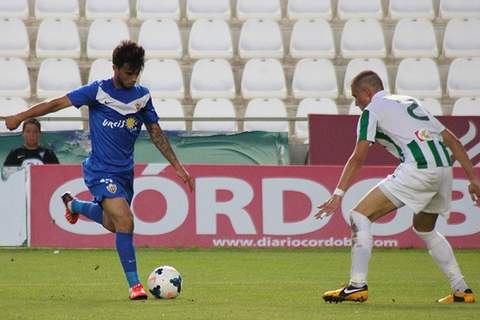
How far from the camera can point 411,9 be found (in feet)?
74.3

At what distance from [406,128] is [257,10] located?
1273 cm

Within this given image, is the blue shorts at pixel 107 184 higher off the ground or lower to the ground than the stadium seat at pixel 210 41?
lower

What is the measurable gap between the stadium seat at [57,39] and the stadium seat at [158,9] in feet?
4.44

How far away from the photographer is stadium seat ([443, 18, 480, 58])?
2214 cm

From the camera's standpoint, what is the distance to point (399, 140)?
32.8 ft

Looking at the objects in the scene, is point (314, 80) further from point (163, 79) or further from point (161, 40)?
point (161, 40)

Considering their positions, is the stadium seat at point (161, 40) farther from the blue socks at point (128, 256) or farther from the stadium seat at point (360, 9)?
the blue socks at point (128, 256)

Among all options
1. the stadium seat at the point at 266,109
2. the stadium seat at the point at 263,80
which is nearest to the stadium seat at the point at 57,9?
the stadium seat at the point at 263,80

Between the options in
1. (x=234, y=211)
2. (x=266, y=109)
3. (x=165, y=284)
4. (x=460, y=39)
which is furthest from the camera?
(x=460, y=39)

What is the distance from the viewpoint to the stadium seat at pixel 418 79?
2117 cm

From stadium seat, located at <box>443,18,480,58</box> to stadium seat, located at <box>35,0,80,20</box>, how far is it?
6.63m

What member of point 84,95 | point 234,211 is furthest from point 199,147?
point 84,95

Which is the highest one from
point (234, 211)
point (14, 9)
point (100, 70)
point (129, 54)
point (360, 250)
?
point (129, 54)

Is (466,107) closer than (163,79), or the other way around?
(466,107)
